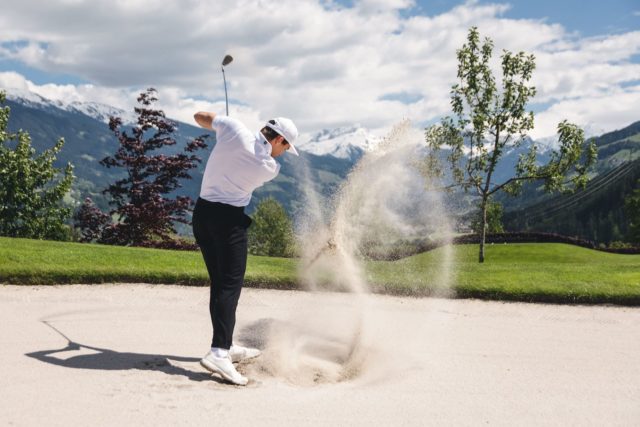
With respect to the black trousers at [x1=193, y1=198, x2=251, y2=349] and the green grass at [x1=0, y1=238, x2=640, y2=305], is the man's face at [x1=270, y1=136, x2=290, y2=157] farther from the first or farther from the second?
the green grass at [x1=0, y1=238, x2=640, y2=305]

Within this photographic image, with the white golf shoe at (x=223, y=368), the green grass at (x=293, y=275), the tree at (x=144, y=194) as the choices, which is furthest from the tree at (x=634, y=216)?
the white golf shoe at (x=223, y=368)

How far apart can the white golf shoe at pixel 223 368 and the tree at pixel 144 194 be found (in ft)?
59.2

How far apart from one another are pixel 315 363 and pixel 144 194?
20248mm

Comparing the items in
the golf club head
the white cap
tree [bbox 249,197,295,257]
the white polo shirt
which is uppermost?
the golf club head

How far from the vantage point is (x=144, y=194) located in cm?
2577

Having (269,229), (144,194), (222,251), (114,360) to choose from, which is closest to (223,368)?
(222,251)

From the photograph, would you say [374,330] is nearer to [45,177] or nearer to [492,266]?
[492,266]

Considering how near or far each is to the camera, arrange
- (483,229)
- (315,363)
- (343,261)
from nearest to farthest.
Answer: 1. (315,363)
2. (343,261)
3. (483,229)

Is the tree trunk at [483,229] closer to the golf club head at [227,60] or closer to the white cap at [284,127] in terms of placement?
the golf club head at [227,60]

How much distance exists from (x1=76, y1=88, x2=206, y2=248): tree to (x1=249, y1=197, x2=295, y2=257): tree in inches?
2664

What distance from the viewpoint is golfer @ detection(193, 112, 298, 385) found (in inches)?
241

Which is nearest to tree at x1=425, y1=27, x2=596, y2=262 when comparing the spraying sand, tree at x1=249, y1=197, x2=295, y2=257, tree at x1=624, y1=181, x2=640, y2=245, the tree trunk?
the tree trunk

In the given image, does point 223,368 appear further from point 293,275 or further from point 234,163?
point 293,275

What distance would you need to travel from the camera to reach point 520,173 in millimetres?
24609
